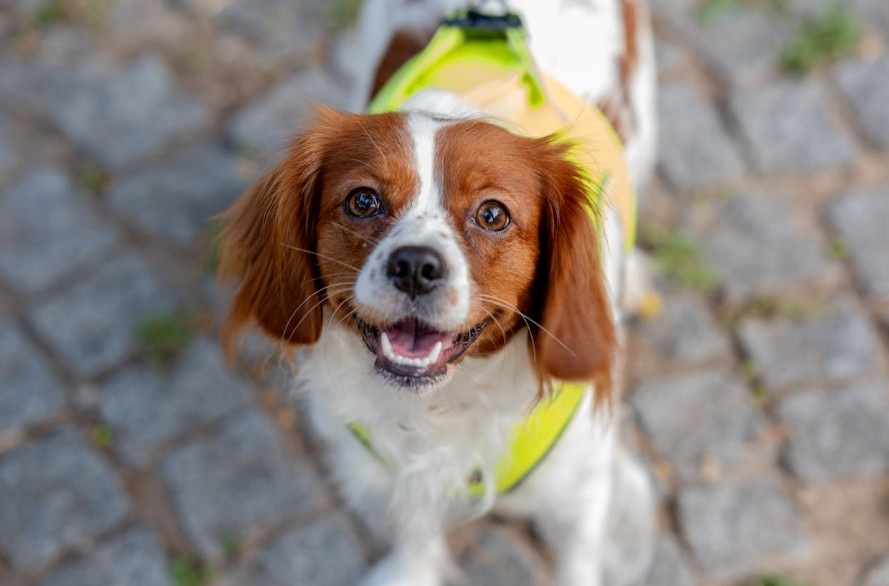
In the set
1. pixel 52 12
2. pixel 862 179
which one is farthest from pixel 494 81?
pixel 52 12

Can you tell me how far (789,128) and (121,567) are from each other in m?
3.05

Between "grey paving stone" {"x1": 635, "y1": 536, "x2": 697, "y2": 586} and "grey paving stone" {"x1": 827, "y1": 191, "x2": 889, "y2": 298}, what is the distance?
1.27 m

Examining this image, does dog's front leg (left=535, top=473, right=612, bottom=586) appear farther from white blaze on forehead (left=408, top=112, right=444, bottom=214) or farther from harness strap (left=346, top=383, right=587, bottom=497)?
white blaze on forehead (left=408, top=112, right=444, bottom=214)

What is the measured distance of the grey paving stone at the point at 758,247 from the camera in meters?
3.44

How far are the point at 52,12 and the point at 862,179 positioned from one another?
3.63m

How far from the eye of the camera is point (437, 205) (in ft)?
6.60

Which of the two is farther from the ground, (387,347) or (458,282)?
(458,282)

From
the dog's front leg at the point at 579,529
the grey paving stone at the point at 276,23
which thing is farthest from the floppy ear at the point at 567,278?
the grey paving stone at the point at 276,23

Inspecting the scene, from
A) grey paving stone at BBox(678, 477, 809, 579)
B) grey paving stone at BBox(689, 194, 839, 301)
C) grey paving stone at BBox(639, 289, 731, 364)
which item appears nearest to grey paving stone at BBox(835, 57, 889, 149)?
grey paving stone at BBox(689, 194, 839, 301)

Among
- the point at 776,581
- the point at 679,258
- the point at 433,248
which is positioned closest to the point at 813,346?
the point at 679,258

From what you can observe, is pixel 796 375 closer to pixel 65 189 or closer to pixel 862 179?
pixel 862 179

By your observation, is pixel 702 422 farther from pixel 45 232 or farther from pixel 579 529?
pixel 45 232

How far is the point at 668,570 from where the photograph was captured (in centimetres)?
289

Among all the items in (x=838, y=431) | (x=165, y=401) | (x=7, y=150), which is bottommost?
(x=165, y=401)
